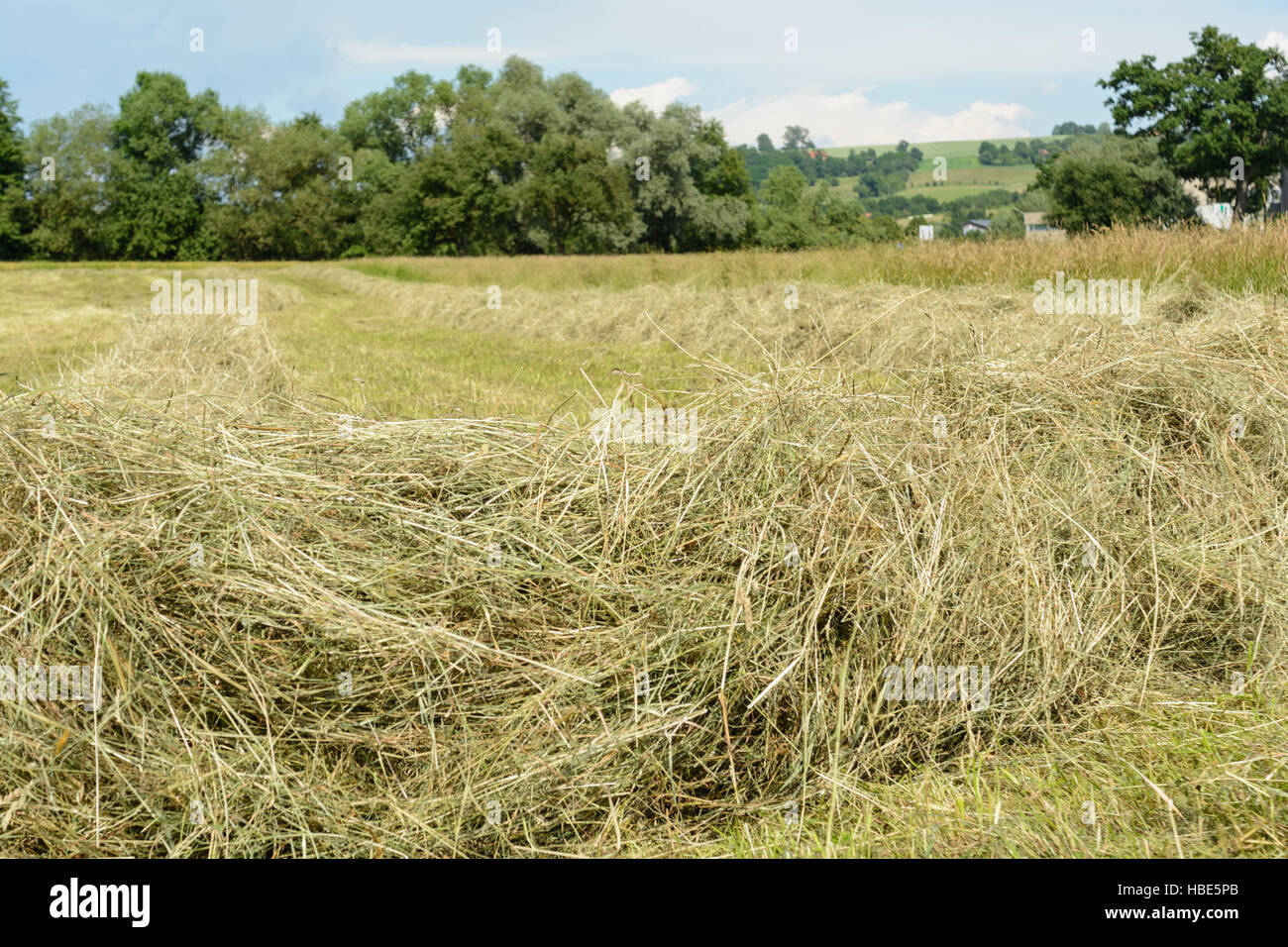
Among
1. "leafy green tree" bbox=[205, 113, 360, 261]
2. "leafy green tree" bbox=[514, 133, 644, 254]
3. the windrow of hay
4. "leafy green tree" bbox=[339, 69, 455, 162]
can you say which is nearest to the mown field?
the windrow of hay

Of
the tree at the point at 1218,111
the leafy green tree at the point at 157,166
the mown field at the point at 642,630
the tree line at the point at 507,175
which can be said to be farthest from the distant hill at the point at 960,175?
the mown field at the point at 642,630

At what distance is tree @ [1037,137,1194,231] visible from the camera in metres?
32.3

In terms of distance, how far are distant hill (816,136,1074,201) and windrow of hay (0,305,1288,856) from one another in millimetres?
67728

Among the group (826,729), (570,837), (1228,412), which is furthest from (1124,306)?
(570,837)

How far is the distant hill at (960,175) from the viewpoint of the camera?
3120 inches

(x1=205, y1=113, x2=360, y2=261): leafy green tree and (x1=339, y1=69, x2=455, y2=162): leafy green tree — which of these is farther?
(x1=339, y1=69, x2=455, y2=162): leafy green tree

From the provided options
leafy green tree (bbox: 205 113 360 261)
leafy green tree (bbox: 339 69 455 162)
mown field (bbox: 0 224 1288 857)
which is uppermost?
leafy green tree (bbox: 339 69 455 162)

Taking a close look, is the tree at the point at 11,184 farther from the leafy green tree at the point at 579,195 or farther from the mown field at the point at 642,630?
the mown field at the point at 642,630

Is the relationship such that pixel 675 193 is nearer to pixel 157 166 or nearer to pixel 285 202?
pixel 285 202

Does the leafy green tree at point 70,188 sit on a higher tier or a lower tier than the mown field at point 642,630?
higher

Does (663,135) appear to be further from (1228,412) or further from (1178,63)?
(1228,412)

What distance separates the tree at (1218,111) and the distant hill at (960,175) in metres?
25.9

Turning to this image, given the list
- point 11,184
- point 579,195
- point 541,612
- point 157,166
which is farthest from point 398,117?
point 541,612

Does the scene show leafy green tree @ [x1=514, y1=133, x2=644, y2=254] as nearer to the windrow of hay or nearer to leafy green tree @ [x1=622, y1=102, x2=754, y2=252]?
leafy green tree @ [x1=622, y1=102, x2=754, y2=252]
